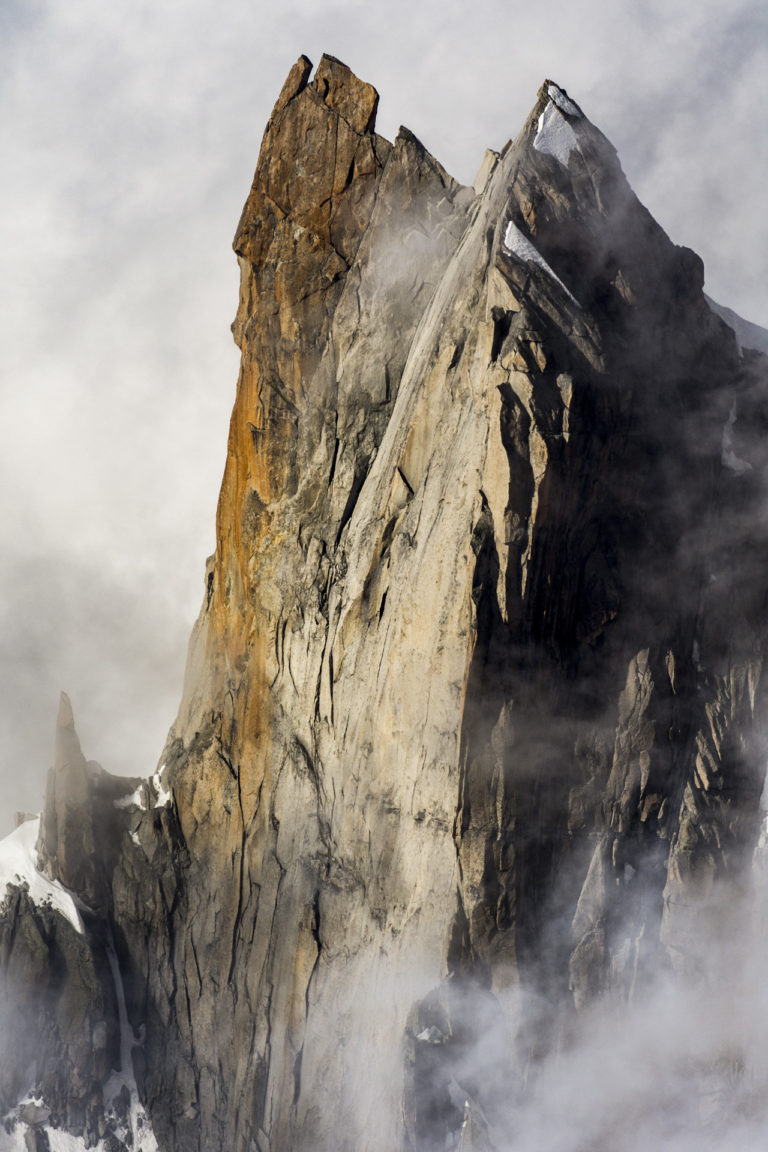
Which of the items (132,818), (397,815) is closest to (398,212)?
(397,815)

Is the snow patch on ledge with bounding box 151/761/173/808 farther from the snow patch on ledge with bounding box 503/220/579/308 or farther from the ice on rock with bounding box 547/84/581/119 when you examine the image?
the ice on rock with bounding box 547/84/581/119

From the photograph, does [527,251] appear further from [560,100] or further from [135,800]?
[135,800]

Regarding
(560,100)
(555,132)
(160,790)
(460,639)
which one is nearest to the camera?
(460,639)

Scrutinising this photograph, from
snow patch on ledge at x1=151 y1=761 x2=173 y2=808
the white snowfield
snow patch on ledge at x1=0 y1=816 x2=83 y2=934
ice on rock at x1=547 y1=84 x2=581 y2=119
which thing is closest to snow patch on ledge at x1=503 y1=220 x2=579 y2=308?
the white snowfield

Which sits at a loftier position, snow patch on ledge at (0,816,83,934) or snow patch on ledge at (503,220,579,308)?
snow patch on ledge at (503,220,579,308)

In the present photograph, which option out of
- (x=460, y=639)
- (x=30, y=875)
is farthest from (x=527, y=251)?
(x=30, y=875)

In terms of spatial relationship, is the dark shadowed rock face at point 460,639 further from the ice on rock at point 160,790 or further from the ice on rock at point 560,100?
the ice on rock at point 160,790
